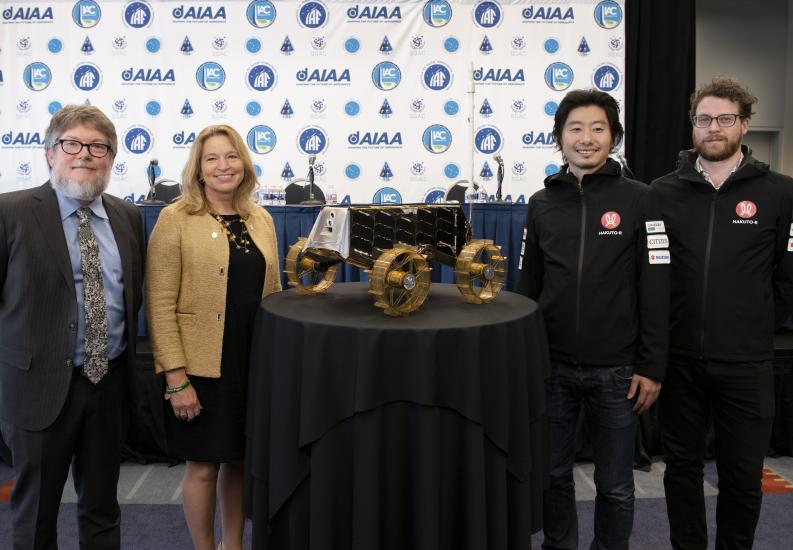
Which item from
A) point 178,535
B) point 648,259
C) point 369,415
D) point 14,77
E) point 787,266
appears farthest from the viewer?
point 14,77

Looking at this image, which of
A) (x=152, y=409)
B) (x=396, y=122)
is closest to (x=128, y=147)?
(x=396, y=122)

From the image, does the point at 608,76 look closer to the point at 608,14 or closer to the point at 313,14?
the point at 608,14

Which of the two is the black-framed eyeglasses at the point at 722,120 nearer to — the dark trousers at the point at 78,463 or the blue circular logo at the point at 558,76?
the dark trousers at the point at 78,463

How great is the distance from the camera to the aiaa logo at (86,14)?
5.13 metres

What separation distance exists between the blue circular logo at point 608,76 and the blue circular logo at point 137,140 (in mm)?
3859

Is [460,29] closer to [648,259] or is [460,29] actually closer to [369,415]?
[648,259]

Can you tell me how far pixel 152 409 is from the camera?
10.9 ft

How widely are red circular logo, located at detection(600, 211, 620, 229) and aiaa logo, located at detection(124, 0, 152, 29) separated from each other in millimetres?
4703

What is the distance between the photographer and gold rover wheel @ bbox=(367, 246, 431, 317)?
4.79ft

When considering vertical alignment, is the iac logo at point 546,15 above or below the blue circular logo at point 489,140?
above

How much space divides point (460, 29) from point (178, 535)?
4.41 metres

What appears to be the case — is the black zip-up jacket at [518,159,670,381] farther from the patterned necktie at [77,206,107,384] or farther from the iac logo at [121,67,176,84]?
the iac logo at [121,67,176,84]

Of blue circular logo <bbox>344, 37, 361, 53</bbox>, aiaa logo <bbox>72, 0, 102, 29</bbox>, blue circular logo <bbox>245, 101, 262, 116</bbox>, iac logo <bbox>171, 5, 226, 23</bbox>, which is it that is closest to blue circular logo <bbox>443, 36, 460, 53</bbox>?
blue circular logo <bbox>344, 37, 361, 53</bbox>

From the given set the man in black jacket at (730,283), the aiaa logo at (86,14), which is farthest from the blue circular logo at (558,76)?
the aiaa logo at (86,14)
